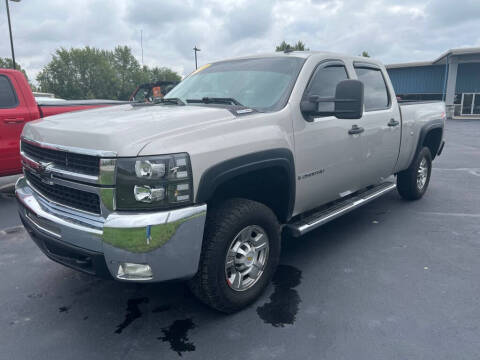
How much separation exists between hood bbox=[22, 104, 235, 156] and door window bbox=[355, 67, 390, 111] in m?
2.14

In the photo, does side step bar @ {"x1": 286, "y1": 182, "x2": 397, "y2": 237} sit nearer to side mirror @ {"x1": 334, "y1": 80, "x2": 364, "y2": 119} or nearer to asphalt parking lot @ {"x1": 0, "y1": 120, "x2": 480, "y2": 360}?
asphalt parking lot @ {"x1": 0, "y1": 120, "x2": 480, "y2": 360}

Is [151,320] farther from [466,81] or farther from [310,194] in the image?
[466,81]

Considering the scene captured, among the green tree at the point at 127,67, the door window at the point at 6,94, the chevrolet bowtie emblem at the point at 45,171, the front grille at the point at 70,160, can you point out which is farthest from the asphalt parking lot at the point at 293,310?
the green tree at the point at 127,67

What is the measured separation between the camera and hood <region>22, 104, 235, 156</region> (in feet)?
7.46

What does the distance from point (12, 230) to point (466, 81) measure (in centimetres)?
3508

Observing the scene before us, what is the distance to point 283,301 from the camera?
3.05m

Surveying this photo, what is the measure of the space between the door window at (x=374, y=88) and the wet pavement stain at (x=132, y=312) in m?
2.98

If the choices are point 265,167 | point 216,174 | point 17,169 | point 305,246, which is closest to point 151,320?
point 216,174

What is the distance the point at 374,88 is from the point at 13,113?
16.7ft

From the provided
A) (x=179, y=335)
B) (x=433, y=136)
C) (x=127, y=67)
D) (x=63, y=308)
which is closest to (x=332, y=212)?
(x=179, y=335)

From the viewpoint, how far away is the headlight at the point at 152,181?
2.23 metres

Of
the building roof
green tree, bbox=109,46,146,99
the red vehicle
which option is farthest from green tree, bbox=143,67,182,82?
the red vehicle

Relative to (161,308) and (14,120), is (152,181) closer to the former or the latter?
(161,308)

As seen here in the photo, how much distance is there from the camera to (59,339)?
2.60 metres
